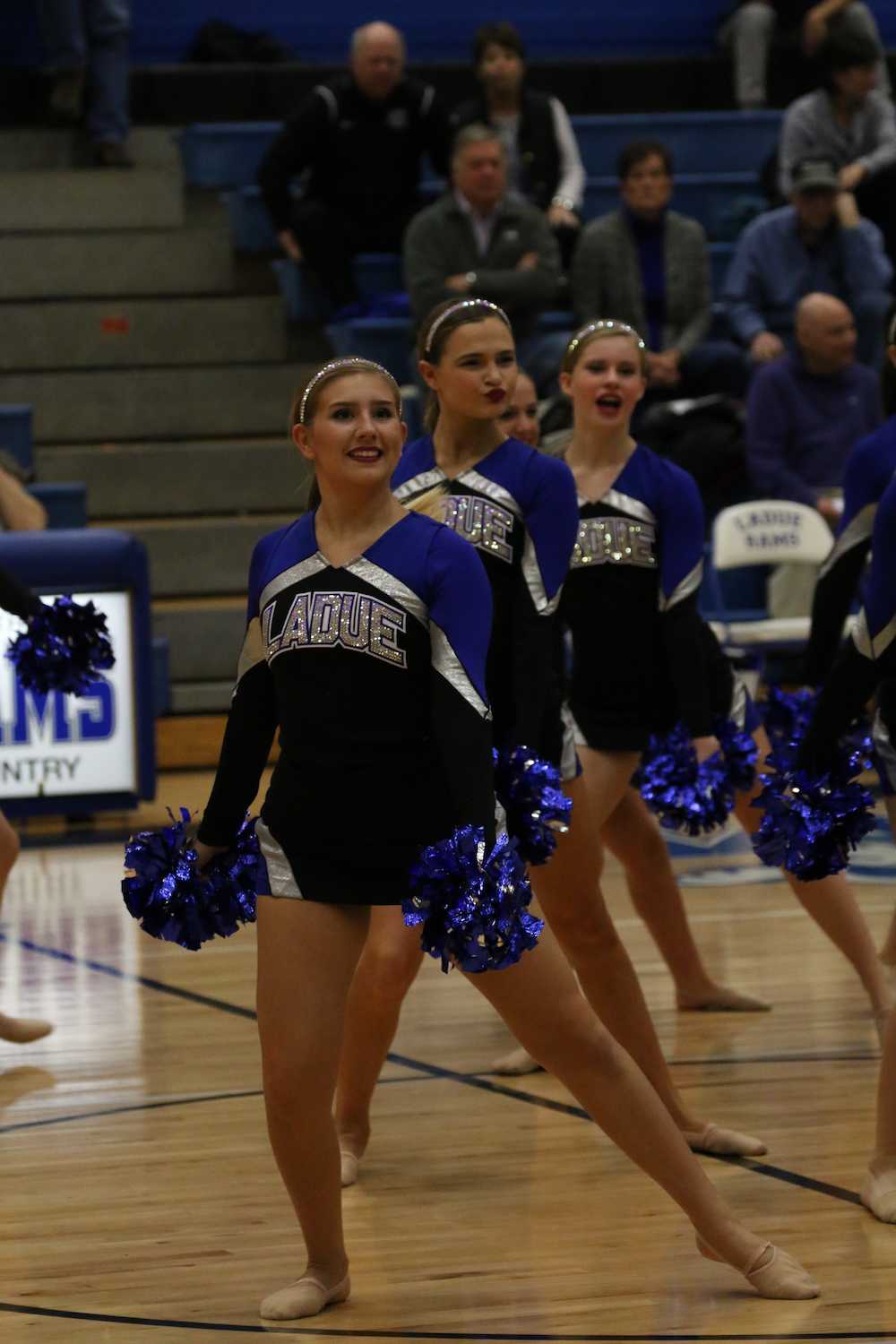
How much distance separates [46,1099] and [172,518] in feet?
21.9

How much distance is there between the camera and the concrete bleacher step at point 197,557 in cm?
1091

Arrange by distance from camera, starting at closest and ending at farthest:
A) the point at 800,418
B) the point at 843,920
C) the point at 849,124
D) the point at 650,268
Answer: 1. the point at 843,920
2. the point at 800,418
3. the point at 650,268
4. the point at 849,124

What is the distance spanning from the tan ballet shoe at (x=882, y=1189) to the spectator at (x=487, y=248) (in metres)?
6.39

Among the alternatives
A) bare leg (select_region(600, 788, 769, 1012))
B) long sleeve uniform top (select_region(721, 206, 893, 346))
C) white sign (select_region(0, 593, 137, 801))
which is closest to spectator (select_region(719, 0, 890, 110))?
long sleeve uniform top (select_region(721, 206, 893, 346))

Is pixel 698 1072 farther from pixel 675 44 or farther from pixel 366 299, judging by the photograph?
pixel 675 44

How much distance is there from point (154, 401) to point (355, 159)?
1644 millimetres

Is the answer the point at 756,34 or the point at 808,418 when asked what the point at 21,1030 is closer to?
the point at 808,418

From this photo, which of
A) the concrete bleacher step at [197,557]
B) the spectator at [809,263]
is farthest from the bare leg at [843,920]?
the concrete bleacher step at [197,557]

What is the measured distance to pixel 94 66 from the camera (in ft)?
38.3

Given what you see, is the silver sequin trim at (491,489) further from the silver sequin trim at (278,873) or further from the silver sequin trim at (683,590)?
the silver sequin trim at (278,873)

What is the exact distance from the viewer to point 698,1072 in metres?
5.02

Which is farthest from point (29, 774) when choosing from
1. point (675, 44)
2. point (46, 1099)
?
point (675, 44)

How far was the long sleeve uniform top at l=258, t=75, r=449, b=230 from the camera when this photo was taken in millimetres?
10852

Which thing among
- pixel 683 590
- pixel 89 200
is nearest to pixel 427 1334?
pixel 683 590
